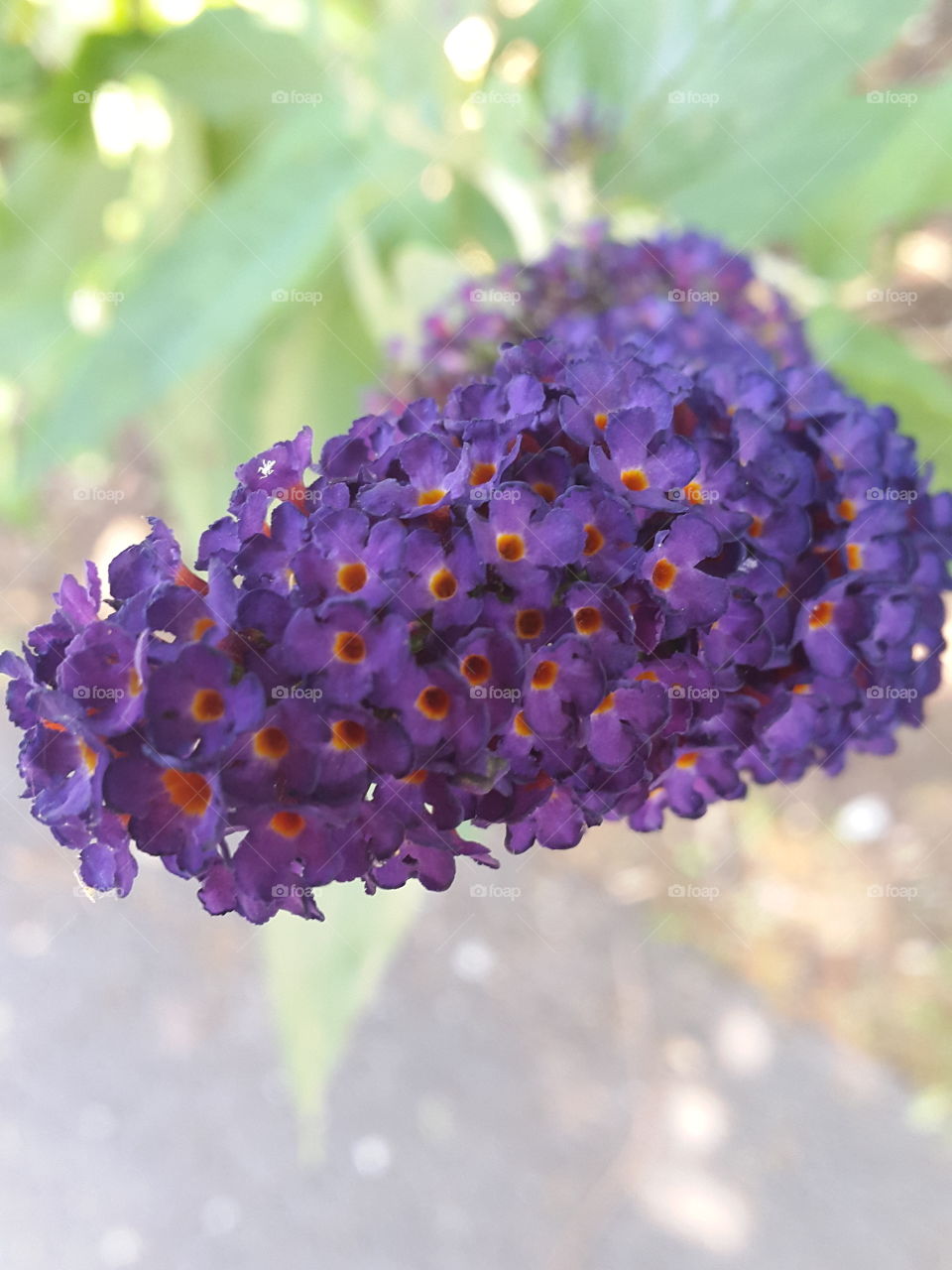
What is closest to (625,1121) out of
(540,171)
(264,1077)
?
(264,1077)

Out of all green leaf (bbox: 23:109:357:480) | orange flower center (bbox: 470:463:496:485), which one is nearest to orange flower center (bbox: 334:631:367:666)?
orange flower center (bbox: 470:463:496:485)

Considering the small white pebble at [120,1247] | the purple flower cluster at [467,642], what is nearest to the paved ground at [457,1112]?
the small white pebble at [120,1247]

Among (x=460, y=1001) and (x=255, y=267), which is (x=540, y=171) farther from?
(x=460, y=1001)

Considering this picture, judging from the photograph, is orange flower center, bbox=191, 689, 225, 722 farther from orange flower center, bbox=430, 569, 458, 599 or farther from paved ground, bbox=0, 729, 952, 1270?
paved ground, bbox=0, 729, 952, 1270

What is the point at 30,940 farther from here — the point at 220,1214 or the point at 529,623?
the point at 529,623

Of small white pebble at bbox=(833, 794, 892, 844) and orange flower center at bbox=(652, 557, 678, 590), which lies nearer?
orange flower center at bbox=(652, 557, 678, 590)

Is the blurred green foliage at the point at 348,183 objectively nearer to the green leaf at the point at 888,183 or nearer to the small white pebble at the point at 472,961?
the green leaf at the point at 888,183
